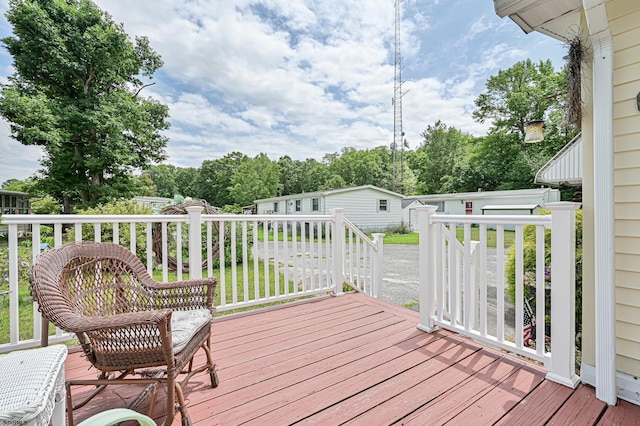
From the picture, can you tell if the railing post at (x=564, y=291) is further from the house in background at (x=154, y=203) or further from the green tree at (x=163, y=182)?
the green tree at (x=163, y=182)

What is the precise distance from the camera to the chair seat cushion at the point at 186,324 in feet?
5.12

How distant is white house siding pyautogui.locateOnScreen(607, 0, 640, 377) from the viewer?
171 centimetres

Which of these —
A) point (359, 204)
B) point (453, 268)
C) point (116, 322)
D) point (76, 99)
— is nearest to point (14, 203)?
point (76, 99)

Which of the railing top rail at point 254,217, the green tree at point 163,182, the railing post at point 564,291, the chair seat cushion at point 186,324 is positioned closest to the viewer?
the chair seat cushion at point 186,324

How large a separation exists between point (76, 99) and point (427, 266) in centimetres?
1558

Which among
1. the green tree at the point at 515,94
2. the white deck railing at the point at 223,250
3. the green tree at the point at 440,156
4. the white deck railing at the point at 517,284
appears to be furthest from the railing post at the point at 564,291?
the green tree at the point at 440,156

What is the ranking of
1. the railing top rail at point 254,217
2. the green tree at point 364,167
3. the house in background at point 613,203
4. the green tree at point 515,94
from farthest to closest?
1. the green tree at point 364,167
2. the green tree at point 515,94
3. the railing top rail at point 254,217
4. the house in background at point 613,203

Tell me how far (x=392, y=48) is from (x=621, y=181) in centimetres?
1714

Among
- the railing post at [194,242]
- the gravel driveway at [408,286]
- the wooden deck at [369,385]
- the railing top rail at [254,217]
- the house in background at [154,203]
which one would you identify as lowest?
the gravel driveway at [408,286]

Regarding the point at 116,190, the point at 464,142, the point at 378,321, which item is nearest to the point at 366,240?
the point at 378,321

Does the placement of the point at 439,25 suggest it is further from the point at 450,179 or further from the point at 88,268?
the point at 450,179

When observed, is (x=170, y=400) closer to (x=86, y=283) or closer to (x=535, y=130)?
(x=86, y=283)

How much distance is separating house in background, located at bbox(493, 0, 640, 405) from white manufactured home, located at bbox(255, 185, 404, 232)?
1427 cm

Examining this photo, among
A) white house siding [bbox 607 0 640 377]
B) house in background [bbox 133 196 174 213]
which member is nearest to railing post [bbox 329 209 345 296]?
white house siding [bbox 607 0 640 377]
